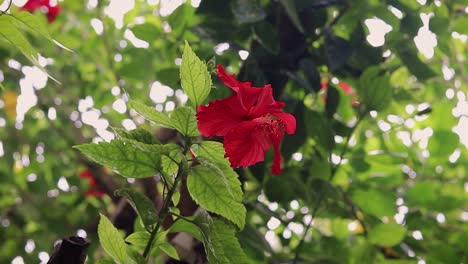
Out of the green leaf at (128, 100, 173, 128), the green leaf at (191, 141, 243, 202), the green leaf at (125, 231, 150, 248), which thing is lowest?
the green leaf at (125, 231, 150, 248)

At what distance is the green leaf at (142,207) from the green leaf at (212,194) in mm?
52

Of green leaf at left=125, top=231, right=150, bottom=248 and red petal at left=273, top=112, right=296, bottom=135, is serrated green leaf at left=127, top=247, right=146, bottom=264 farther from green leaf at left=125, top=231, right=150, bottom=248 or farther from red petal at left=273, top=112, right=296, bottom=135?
red petal at left=273, top=112, right=296, bottom=135

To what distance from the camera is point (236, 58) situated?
112cm

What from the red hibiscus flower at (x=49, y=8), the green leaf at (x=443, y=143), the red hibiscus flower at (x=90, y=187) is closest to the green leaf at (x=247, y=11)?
Result: the green leaf at (x=443, y=143)

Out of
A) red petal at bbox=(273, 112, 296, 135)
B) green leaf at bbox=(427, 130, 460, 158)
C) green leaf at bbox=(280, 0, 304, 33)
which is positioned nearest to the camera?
red petal at bbox=(273, 112, 296, 135)

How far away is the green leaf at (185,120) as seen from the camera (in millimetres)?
554

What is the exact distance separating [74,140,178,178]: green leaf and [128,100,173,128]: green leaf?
0.03 meters

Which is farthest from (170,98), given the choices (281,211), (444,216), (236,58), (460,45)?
(460,45)

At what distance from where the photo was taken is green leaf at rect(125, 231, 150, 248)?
588 millimetres

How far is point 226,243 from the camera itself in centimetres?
59

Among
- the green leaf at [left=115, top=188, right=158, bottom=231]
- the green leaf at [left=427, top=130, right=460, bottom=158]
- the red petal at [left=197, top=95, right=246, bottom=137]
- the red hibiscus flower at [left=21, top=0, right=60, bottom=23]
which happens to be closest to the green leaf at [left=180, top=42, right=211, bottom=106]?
the red petal at [left=197, top=95, right=246, bottom=137]

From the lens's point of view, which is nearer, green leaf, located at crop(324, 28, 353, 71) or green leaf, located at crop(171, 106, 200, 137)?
green leaf, located at crop(171, 106, 200, 137)

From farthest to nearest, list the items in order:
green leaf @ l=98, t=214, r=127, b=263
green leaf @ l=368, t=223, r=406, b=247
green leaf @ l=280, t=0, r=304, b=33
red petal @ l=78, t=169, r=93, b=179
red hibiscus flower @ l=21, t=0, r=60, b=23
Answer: red petal @ l=78, t=169, r=93, b=179 < red hibiscus flower @ l=21, t=0, r=60, b=23 < green leaf @ l=368, t=223, r=406, b=247 < green leaf @ l=280, t=0, r=304, b=33 < green leaf @ l=98, t=214, r=127, b=263

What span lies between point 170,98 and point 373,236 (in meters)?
0.56
